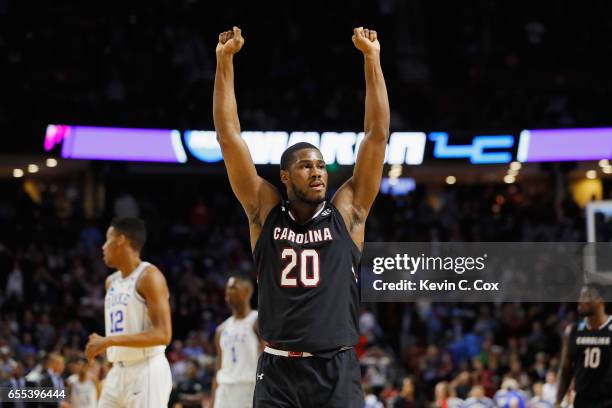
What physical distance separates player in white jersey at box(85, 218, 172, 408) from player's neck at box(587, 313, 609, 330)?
3284 mm

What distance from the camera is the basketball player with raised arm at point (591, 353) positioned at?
25.6 feet

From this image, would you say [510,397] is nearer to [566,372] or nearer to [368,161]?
[566,372]

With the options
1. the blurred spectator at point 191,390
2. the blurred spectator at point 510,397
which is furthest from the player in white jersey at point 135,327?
the blurred spectator at point 510,397

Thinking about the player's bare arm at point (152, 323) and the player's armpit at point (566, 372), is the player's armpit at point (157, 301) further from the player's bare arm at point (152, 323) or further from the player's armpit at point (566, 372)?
Answer: the player's armpit at point (566, 372)

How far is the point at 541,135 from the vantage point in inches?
723

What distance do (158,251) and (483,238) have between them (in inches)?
229

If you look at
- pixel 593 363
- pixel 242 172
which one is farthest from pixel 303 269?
pixel 593 363

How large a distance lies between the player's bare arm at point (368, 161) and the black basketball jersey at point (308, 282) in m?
0.09

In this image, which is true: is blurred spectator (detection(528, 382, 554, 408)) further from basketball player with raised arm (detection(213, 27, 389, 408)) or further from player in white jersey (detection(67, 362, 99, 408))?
basketball player with raised arm (detection(213, 27, 389, 408))

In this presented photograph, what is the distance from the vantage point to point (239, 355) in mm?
8586

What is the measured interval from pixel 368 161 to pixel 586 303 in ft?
11.9

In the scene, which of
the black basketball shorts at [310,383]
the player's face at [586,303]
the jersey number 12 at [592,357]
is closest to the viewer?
the black basketball shorts at [310,383]

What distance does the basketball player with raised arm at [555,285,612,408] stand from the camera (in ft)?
25.6
